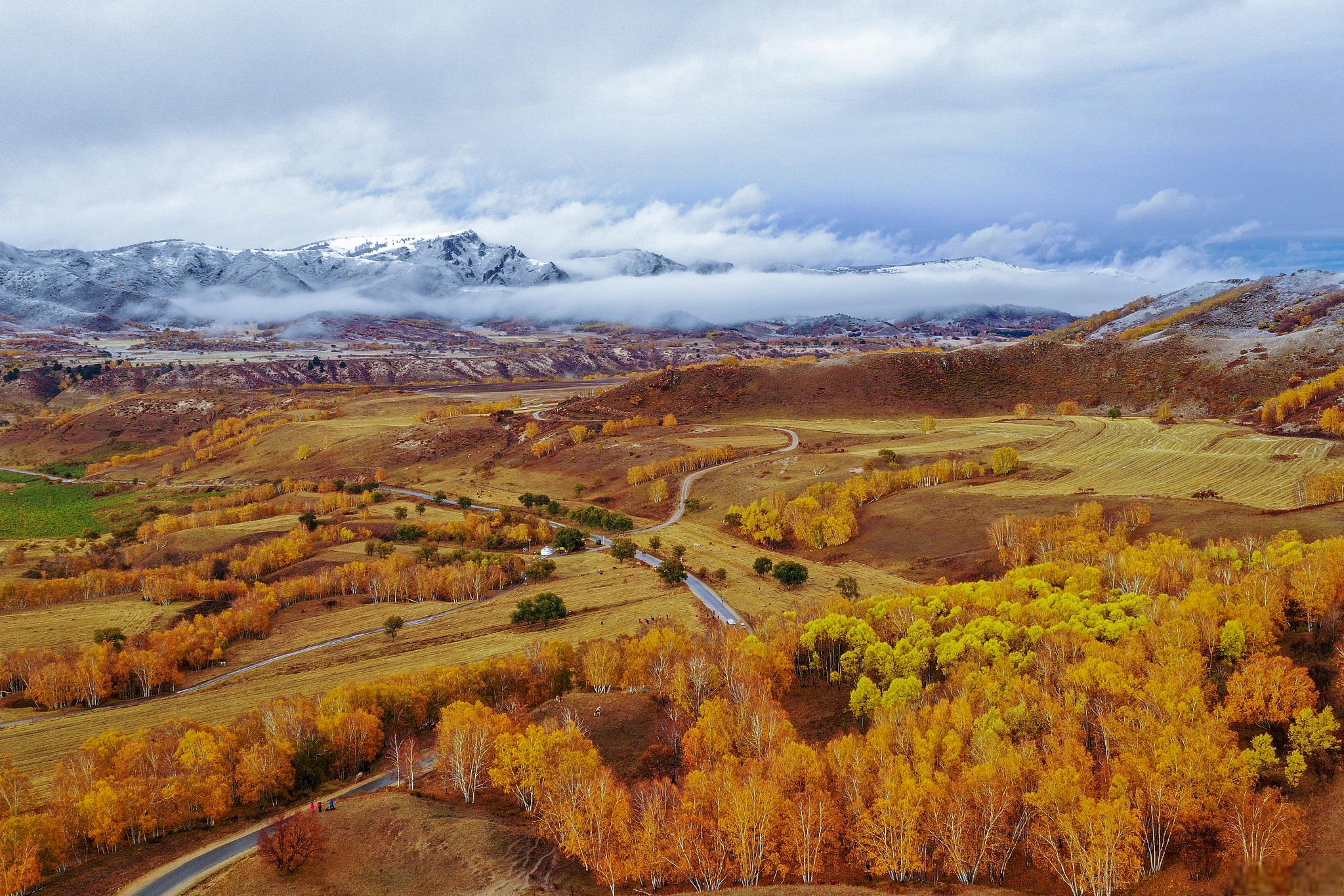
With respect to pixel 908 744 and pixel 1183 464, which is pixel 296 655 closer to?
pixel 908 744

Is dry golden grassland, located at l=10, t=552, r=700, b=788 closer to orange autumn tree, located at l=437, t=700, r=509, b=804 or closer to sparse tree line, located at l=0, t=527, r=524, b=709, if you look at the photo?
sparse tree line, located at l=0, t=527, r=524, b=709

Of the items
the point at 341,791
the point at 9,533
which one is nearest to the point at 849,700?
the point at 341,791

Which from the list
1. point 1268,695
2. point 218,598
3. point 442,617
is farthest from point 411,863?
point 218,598

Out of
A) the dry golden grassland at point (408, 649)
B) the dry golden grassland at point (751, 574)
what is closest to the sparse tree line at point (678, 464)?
the dry golden grassland at point (751, 574)

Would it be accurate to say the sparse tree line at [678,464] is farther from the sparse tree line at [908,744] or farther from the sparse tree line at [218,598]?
the sparse tree line at [908,744]

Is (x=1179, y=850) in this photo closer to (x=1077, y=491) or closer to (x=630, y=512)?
(x=1077, y=491)

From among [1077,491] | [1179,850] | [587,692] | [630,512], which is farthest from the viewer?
[630,512]
